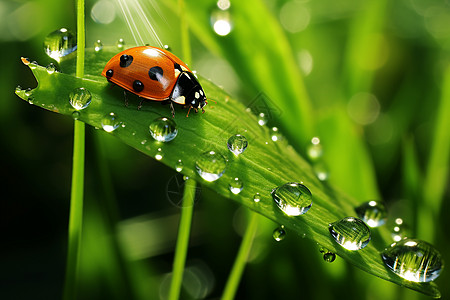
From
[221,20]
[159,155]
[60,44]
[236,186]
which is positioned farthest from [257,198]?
[221,20]

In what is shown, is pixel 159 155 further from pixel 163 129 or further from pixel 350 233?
pixel 350 233

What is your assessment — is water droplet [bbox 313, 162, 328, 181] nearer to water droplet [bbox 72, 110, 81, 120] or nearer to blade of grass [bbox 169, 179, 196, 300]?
blade of grass [bbox 169, 179, 196, 300]

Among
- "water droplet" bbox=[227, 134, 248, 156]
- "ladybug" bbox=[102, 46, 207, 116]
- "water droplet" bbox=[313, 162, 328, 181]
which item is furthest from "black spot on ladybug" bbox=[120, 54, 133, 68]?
"water droplet" bbox=[313, 162, 328, 181]

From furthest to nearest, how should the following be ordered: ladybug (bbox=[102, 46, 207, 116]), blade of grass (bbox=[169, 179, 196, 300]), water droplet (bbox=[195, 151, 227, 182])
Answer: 1. blade of grass (bbox=[169, 179, 196, 300])
2. ladybug (bbox=[102, 46, 207, 116])
3. water droplet (bbox=[195, 151, 227, 182])

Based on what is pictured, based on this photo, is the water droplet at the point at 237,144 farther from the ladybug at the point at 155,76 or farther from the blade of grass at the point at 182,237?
the blade of grass at the point at 182,237

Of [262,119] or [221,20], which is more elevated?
[221,20]

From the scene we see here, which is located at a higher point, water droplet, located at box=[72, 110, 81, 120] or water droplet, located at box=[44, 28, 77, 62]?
water droplet, located at box=[44, 28, 77, 62]

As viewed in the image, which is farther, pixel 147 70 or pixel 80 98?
pixel 147 70
